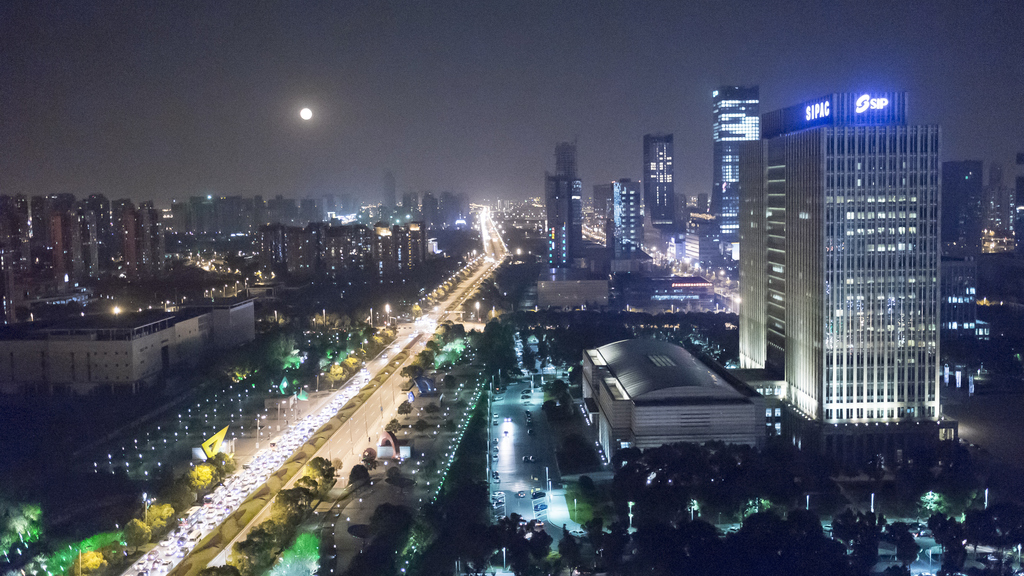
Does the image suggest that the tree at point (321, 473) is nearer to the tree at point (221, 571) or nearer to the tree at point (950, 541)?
the tree at point (221, 571)

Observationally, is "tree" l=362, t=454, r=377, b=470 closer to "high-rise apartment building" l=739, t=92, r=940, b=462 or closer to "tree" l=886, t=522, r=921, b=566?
"high-rise apartment building" l=739, t=92, r=940, b=462

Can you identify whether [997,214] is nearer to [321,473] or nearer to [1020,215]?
[1020,215]

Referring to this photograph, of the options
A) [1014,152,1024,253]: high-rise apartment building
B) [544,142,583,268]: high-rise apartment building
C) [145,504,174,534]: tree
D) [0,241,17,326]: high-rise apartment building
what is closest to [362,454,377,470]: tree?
[145,504,174,534]: tree

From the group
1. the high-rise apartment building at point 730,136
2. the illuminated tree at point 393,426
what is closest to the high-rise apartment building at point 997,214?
the high-rise apartment building at point 730,136

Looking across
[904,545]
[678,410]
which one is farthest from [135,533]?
[904,545]

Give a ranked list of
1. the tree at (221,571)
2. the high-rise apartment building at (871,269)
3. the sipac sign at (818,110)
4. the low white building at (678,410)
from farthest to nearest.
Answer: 1. the sipac sign at (818,110)
2. the high-rise apartment building at (871,269)
3. the low white building at (678,410)
4. the tree at (221,571)

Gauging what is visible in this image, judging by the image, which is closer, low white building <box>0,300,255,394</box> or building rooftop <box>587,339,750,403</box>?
building rooftop <box>587,339,750,403</box>
